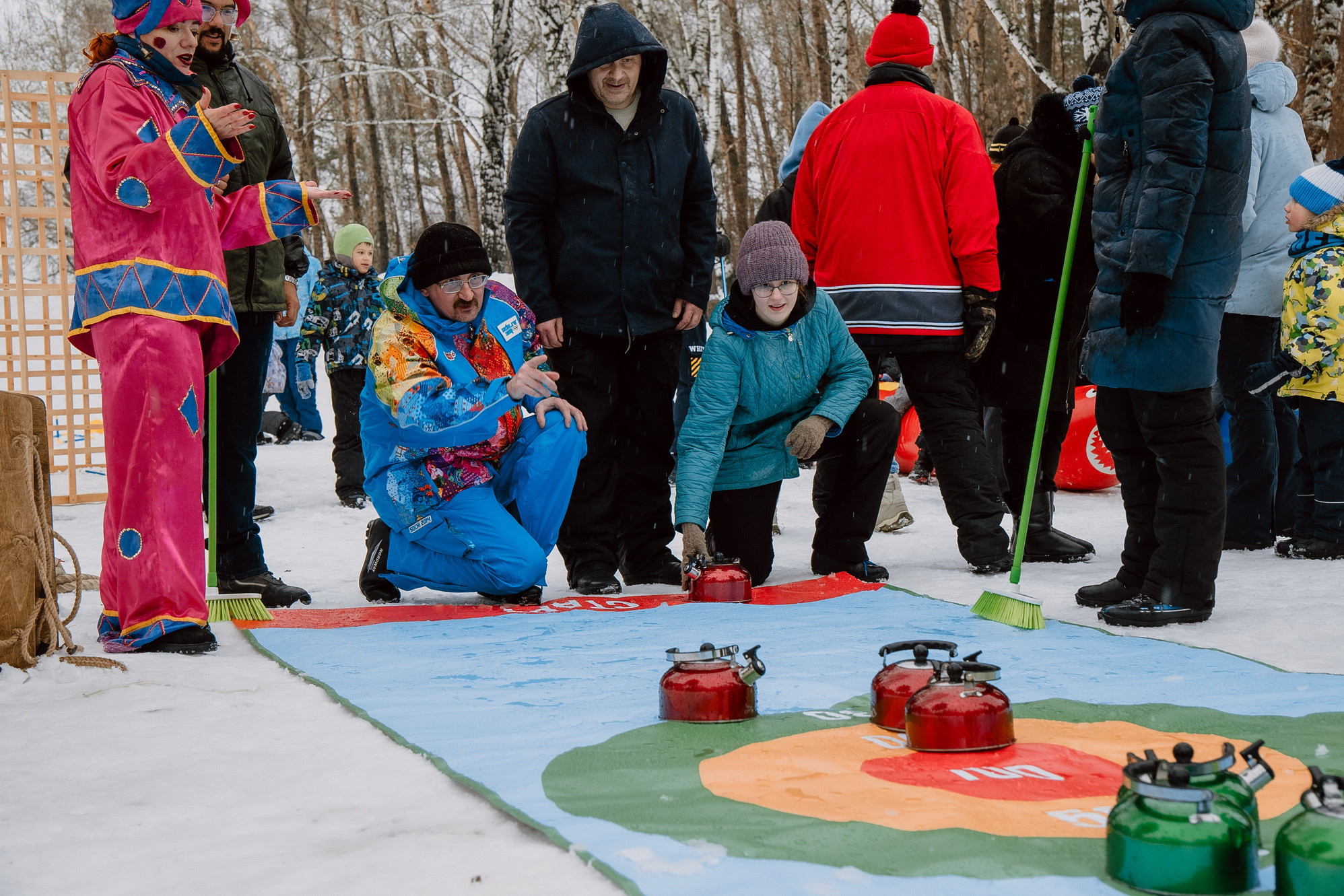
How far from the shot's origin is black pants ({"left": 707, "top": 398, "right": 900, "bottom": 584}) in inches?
198

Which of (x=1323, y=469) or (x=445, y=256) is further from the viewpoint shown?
Result: (x=1323, y=469)

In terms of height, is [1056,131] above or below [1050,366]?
above

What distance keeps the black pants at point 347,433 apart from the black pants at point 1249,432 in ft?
16.2

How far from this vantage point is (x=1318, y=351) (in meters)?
5.12

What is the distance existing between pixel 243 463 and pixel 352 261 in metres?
3.93

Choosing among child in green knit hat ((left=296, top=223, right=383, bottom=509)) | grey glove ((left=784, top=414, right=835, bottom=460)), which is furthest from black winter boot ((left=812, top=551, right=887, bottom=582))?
child in green knit hat ((left=296, top=223, right=383, bottom=509))

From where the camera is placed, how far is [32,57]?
3453 cm

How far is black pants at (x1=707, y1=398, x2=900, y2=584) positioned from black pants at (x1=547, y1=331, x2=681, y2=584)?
26 cm

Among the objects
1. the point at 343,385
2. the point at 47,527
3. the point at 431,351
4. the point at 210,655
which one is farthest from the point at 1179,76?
the point at 343,385

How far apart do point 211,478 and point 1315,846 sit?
12.0 feet

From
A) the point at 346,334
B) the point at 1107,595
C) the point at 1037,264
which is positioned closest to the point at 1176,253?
the point at 1107,595

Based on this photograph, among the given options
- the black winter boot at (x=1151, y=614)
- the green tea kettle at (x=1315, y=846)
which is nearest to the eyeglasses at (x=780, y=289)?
the black winter boot at (x=1151, y=614)

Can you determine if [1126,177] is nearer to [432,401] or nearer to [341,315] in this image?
[432,401]

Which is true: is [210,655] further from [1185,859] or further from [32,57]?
[32,57]
